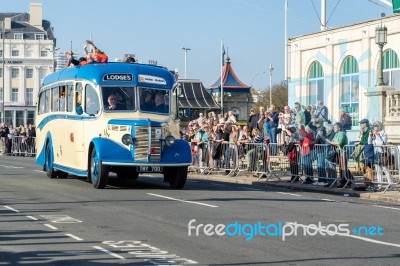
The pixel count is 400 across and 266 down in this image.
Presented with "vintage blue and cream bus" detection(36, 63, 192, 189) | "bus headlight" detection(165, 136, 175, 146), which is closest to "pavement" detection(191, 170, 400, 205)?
"vintage blue and cream bus" detection(36, 63, 192, 189)

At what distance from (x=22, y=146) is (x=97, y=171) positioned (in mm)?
35792

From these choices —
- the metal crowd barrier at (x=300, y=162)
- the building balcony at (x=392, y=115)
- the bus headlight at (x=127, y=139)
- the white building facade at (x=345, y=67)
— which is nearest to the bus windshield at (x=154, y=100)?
the bus headlight at (x=127, y=139)

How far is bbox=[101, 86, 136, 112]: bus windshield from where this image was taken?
22.9 m

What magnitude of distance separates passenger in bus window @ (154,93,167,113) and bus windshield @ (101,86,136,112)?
64cm

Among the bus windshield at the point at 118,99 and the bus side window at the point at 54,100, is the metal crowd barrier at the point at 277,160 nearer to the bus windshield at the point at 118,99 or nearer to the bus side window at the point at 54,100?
the bus windshield at the point at 118,99

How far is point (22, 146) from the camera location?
2242 inches

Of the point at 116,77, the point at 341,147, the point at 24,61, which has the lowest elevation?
the point at 341,147

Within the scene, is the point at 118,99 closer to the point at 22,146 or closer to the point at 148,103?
the point at 148,103

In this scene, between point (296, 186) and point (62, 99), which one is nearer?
point (296, 186)

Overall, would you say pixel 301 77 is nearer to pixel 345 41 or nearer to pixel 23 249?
pixel 345 41

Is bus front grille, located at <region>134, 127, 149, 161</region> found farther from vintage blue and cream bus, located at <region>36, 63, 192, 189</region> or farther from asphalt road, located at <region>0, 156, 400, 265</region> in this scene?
asphalt road, located at <region>0, 156, 400, 265</region>

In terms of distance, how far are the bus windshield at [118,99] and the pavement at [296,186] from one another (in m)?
5.34

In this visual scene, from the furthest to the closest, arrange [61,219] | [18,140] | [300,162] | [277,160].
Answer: [18,140], [277,160], [300,162], [61,219]

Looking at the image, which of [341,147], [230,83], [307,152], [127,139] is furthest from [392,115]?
[230,83]
